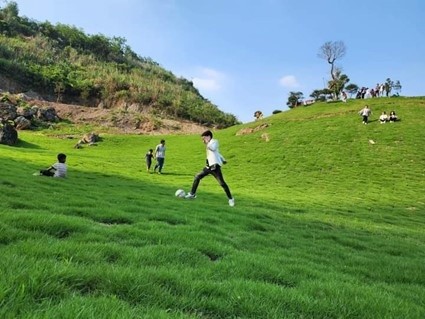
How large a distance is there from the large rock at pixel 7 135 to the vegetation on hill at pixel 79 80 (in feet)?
130

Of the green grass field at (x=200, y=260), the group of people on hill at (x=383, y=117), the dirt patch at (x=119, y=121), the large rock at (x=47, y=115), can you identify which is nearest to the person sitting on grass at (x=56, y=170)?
the green grass field at (x=200, y=260)

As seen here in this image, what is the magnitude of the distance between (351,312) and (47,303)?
3.28m

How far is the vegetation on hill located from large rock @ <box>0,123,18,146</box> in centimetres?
3953

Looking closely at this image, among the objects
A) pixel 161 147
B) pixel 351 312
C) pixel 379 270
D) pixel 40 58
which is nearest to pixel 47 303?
pixel 351 312

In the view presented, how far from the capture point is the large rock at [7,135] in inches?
1528

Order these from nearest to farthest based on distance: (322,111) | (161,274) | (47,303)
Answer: (47,303), (161,274), (322,111)

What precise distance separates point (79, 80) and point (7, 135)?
1868 inches

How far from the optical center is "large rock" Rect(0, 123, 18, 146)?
127 ft

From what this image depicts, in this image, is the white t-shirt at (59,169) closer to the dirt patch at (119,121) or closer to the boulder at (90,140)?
the boulder at (90,140)

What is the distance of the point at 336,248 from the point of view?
32.8ft

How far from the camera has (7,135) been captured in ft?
128

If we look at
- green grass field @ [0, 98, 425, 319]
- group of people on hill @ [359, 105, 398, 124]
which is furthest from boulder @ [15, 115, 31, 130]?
green grass field @ [0, 98, 425, 319]

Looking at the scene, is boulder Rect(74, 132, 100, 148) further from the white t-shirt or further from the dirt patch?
the white t-shirt

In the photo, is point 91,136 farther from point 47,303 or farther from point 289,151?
point 47,303
